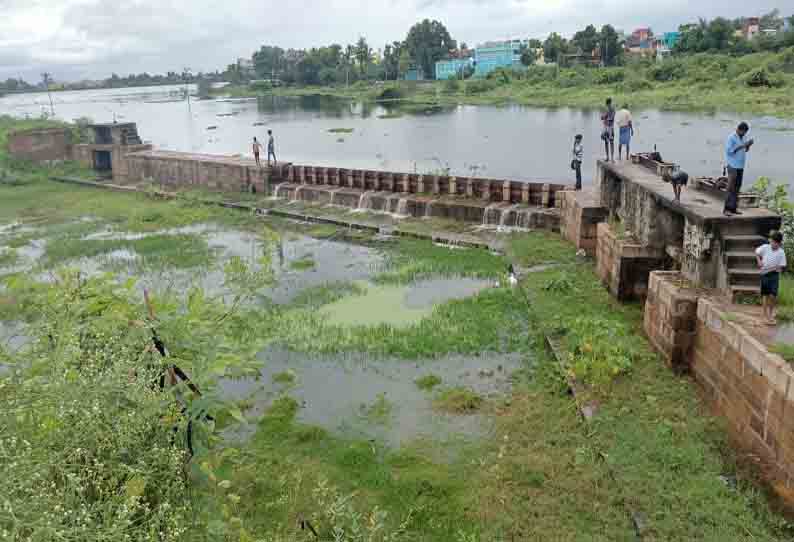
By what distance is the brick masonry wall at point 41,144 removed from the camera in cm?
4284

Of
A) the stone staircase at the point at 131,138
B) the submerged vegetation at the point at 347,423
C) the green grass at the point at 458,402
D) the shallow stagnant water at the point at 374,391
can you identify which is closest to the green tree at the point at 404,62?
the stone staircase at the point at 131,138

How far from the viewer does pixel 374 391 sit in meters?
12.4

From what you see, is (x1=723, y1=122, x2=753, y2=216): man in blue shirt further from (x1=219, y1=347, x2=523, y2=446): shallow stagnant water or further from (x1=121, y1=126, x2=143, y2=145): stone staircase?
(x1=121, y1=126, x2=143, y2=145): stone staircase

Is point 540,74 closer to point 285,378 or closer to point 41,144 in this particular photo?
point 41,144

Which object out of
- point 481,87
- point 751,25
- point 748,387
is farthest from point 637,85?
point 751,25

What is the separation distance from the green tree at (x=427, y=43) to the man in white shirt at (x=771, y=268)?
122 meters

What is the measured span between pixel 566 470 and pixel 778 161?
97.9 feet

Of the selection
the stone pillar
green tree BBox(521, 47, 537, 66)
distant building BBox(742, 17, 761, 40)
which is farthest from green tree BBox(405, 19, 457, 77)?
the stone pillar

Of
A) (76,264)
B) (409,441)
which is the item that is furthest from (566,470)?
(76,264)

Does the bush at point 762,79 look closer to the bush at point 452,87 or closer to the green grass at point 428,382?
the bush at point 452,87

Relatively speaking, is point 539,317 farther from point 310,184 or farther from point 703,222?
point 310,184

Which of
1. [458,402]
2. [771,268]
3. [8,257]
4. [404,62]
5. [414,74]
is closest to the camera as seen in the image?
[771,268]

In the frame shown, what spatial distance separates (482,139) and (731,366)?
39.8 m

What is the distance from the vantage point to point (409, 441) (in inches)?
417
